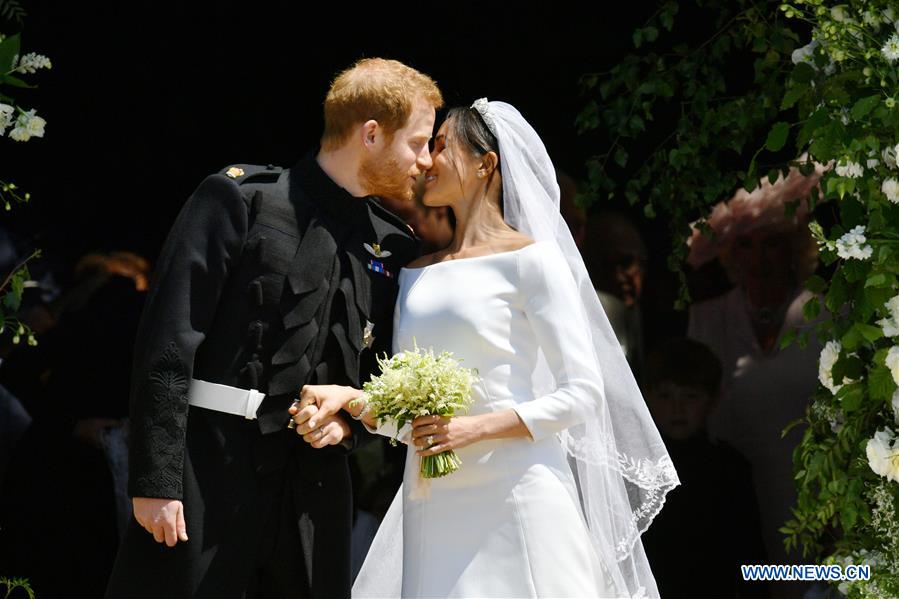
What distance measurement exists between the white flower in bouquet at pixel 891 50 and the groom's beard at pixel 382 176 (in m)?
1.48

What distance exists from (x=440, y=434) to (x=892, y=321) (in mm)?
1422

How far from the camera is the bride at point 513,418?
3.08m

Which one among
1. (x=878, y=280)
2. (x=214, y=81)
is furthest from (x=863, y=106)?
(x=214, y=81)

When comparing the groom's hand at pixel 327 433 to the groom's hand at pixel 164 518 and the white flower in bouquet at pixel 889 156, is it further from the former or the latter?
the white flower in bouquet at pixel 889 156

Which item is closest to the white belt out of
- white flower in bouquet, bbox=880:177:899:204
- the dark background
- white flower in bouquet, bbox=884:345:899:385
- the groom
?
the groom

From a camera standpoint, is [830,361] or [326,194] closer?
[326,194]

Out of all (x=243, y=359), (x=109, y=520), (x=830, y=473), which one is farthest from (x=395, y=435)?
(x=109, y=520)

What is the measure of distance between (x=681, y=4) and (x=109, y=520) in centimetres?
366

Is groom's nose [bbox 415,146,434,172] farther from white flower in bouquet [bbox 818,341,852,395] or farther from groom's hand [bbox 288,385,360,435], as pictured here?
white flower in bouquet [bbox 818,341,852,395]

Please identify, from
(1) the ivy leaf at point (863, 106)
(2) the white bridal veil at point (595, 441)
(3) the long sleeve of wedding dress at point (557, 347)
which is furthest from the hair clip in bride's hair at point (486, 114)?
(1) the ivy leaf at point (863, 106)

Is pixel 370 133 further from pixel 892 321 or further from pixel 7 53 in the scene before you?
pixel 892 321

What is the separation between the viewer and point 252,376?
306 cm

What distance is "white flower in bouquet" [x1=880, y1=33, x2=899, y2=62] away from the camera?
10.8 ft

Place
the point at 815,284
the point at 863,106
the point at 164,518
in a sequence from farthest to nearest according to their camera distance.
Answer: the point at 815,284 < the point at 863,106 < the point at 164,518
